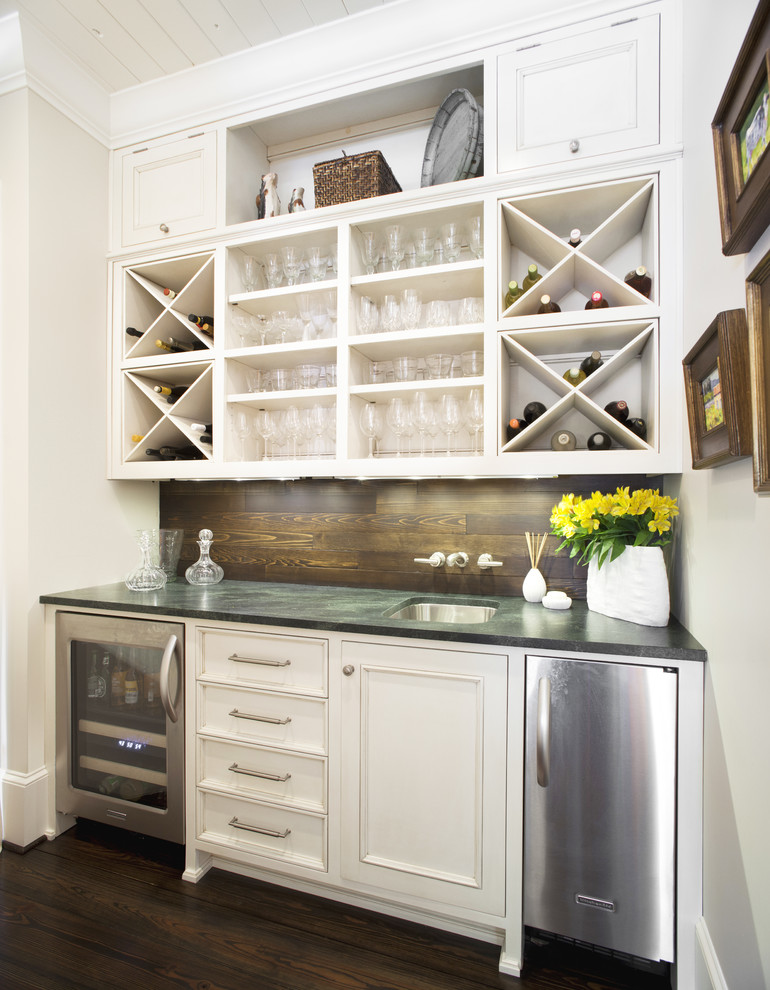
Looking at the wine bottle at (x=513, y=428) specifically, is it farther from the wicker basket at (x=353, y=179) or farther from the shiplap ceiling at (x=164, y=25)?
the shiplap ceiling at (x=164, y=25)

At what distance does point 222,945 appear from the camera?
62.3 inches

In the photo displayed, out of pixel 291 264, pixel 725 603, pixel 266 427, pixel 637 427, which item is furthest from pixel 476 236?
pixel 725 603

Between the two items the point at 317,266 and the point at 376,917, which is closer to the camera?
the point at 376,917

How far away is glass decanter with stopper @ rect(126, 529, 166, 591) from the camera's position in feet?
7.49

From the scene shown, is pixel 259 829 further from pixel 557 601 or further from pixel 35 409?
pixel 35 409

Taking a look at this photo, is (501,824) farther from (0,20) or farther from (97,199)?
(0,20)

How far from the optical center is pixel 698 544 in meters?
1.44

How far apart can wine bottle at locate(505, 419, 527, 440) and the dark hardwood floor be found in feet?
5.18

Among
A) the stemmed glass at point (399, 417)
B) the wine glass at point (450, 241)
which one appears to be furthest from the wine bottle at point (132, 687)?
the wine glass at point (450, 241)

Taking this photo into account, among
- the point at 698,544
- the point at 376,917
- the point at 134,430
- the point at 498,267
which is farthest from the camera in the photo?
the point at 134,430

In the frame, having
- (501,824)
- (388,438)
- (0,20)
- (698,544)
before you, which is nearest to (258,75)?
(0,20)

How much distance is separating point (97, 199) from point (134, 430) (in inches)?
39.6

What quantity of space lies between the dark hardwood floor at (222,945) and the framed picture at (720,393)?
57.2 inches

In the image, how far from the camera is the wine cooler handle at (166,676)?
189cm
